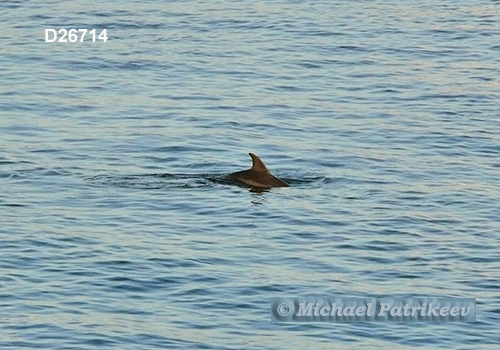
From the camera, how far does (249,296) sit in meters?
17.2

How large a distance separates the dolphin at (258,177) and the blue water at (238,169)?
0.73ft

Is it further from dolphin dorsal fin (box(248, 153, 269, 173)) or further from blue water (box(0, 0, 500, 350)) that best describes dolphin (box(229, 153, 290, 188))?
blue water (box(0, 0, 500, 350))

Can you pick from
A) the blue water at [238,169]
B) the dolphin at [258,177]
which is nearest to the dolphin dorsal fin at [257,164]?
the dolphin at [258,177]

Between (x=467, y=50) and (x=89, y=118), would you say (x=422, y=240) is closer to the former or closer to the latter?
(x=89, y=118)

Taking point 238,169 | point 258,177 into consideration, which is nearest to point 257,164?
point 258,177

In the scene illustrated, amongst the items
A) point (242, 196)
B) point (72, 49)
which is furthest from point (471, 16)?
point (242, 196)

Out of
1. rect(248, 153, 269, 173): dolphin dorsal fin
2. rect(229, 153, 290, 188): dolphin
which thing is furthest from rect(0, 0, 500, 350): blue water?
rect(248, 153, 269, 173): dolphin dorsal fin

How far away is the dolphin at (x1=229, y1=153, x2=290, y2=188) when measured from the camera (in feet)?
75.1

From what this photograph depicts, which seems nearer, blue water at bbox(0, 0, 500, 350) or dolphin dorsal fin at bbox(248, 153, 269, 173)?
blue water at bbox(0, 0, 500, 350)

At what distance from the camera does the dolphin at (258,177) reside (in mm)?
22891

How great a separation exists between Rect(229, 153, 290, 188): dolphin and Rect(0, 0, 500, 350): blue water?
22 centimetres

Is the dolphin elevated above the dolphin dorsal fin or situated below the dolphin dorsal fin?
below

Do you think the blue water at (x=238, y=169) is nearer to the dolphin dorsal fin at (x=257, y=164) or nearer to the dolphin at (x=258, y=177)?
the dolphin at (x=258, y=177)

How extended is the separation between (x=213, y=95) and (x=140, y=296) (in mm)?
14762
